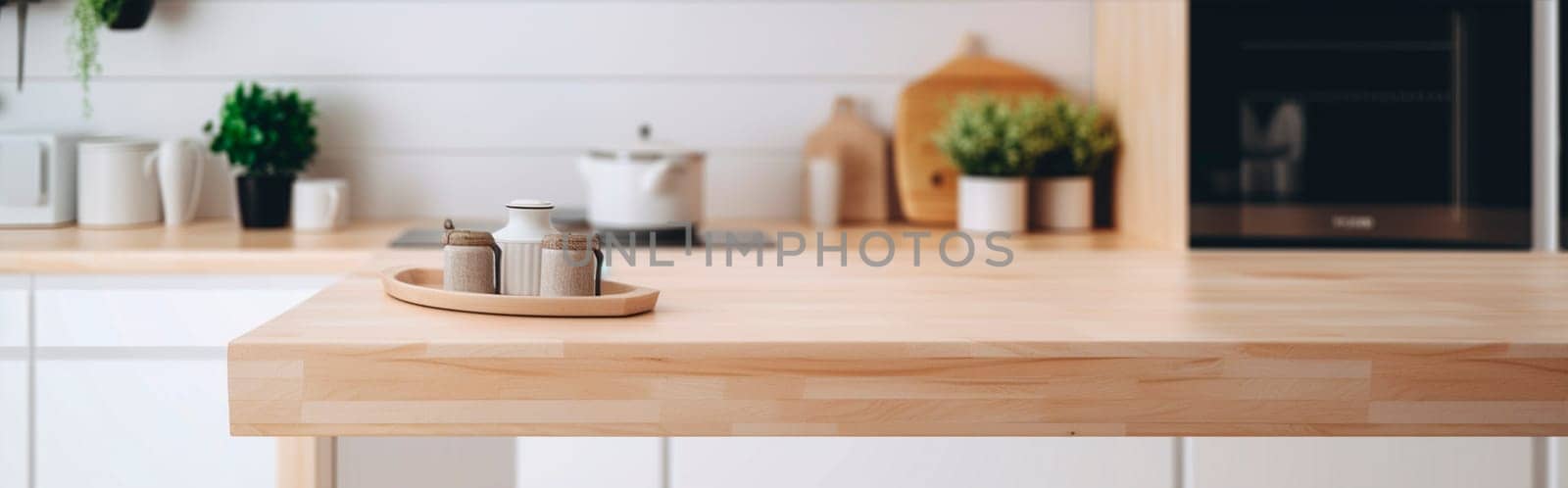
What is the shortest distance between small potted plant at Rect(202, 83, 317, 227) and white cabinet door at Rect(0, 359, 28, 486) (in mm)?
495

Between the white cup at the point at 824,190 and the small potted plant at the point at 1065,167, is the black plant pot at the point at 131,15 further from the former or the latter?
the small potted plant at the point at 1065,167

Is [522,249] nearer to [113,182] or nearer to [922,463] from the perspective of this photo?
[922,463]

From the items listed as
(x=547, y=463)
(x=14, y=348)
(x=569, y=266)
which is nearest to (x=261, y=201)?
(x=14, y=348)

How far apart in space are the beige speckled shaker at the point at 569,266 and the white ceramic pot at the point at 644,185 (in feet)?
3.07

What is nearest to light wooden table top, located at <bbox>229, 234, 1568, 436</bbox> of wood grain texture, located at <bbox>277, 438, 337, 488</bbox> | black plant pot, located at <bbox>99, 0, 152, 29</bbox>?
wood grain texture, located at <bbox>277, 438, 337, 488</bbox>

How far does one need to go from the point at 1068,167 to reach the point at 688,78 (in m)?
0.72

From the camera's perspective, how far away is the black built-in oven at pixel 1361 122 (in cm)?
207

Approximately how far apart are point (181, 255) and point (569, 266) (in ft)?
3.29

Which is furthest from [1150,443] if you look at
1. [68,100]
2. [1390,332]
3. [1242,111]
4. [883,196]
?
[68,100]

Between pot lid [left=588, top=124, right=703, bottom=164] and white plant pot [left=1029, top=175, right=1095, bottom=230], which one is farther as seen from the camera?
white plant pot [left=1029, top=175, right=1095, bottom=230]

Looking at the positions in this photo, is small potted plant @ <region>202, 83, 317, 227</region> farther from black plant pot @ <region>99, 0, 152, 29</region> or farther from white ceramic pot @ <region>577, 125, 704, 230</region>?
white ceramic pot @ <region>577, 125, 704, 230</region>

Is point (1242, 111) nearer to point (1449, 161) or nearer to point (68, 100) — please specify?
point (1449, 161)

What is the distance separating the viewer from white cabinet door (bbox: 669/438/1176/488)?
1835 mm

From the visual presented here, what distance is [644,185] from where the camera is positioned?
2.17 meters
